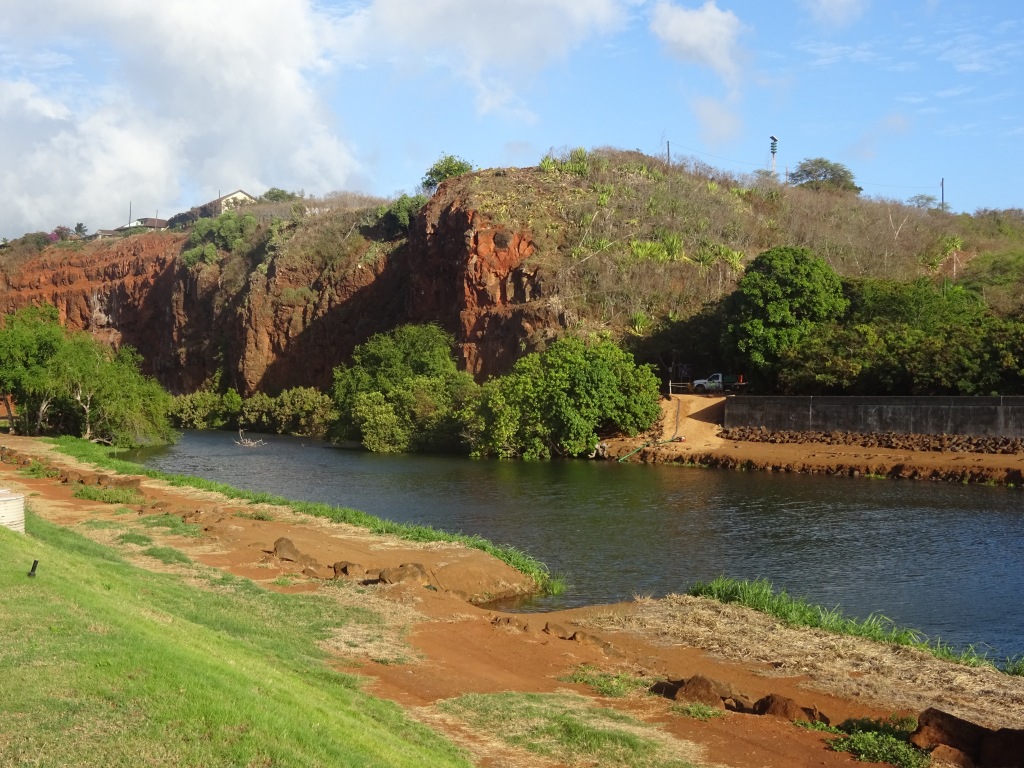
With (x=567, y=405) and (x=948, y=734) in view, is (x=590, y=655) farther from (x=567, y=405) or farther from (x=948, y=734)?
(x=567, y=405)

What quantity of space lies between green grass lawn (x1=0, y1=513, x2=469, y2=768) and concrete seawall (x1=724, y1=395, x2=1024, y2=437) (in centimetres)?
3491

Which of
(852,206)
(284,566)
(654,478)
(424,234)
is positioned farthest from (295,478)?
(852,206)

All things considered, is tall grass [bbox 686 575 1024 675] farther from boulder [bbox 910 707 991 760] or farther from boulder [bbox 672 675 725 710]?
boulder [bbox 672 675 725 710]

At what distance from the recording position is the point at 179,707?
7.17 meters

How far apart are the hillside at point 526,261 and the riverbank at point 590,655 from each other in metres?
41.8

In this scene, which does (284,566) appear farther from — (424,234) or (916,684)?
(424,234)

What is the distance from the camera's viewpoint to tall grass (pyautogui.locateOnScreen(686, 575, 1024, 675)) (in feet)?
46.2

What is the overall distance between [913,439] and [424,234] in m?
43.0

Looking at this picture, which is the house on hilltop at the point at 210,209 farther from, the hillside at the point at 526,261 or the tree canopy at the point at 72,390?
the tree canopy at the point at 72,390

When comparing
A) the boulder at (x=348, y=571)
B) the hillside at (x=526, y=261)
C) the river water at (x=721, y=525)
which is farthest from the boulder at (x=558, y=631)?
the hillside at (x=526, y=261)

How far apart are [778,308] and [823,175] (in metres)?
65.5

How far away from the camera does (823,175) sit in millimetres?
110312

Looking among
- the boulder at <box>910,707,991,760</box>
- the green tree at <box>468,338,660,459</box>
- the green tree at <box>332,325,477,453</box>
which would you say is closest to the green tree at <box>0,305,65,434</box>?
the green tree at <box>332,325,477,453</box>

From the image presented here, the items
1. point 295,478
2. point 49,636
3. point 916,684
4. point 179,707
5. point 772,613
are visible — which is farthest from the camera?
point 295,478
